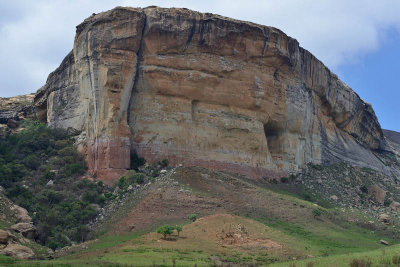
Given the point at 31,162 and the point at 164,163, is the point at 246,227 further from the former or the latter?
the point at 31,162

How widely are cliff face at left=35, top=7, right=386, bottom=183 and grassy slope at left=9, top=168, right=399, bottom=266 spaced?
421 cm

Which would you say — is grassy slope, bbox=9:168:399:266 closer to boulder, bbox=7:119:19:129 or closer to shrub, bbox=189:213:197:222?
shrub, bbox=189:213:197:222

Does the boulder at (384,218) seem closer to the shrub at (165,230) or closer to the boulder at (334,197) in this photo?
the boulder at (334,197)

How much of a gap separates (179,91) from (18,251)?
1909 cm

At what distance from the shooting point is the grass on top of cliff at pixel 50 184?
3238 cm

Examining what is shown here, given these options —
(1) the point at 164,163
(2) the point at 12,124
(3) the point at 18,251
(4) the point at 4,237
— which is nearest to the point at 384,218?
(1) the point at 164,163

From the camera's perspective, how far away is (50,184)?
37594 millimetres

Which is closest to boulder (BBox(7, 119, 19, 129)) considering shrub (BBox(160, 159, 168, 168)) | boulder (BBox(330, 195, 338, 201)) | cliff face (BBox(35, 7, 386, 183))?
cliff face (BBox(35, 7, 386, 183))

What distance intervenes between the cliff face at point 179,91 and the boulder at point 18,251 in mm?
12369

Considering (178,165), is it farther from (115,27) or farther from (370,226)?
(370,226)

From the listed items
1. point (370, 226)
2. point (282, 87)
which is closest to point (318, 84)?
point (282, 87)

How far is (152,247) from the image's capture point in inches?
1070

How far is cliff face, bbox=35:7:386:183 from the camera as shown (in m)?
39.5

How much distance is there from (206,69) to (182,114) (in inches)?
153
